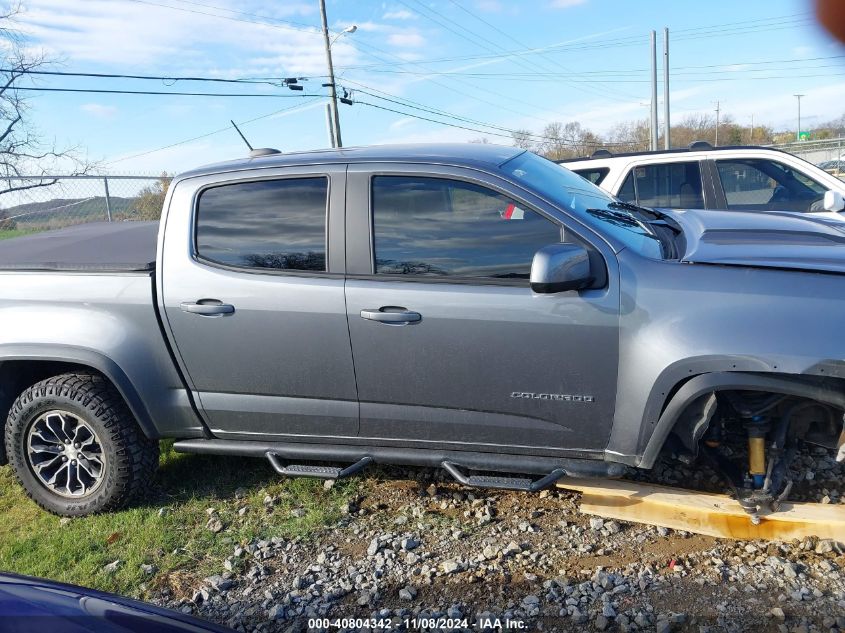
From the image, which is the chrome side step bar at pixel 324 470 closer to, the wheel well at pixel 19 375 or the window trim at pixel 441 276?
the window trim at pixel 441 276

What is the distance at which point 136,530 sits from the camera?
371cm

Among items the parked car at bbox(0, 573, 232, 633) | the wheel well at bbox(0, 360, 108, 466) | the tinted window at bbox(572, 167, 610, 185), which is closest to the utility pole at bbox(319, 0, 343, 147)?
the tinted window at bbox(572, 167, 610, 185)

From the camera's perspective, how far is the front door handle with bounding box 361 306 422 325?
3207mm

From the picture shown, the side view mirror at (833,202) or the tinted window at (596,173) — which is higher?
the tinted window at (596,173)

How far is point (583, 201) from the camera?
3477 mm

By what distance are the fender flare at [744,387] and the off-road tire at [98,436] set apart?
2.81m

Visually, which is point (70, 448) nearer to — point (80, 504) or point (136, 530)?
point (80, 504)

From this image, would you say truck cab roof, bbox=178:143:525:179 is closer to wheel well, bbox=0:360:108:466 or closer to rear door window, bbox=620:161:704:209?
wheel well, bbox=0:360:108:466

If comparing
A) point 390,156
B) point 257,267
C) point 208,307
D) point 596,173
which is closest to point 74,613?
point 208,307

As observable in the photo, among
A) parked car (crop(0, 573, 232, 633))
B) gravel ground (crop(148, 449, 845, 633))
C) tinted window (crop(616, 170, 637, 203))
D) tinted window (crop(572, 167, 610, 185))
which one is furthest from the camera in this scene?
tinted window (crop(572, 167, 610, 185))

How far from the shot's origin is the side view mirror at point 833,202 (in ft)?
18.2

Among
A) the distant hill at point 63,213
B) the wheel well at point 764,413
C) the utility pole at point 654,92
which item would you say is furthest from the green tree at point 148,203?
the utility pole at point 654,92

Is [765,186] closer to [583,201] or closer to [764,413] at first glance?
[583,201]

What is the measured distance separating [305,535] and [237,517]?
51cm
